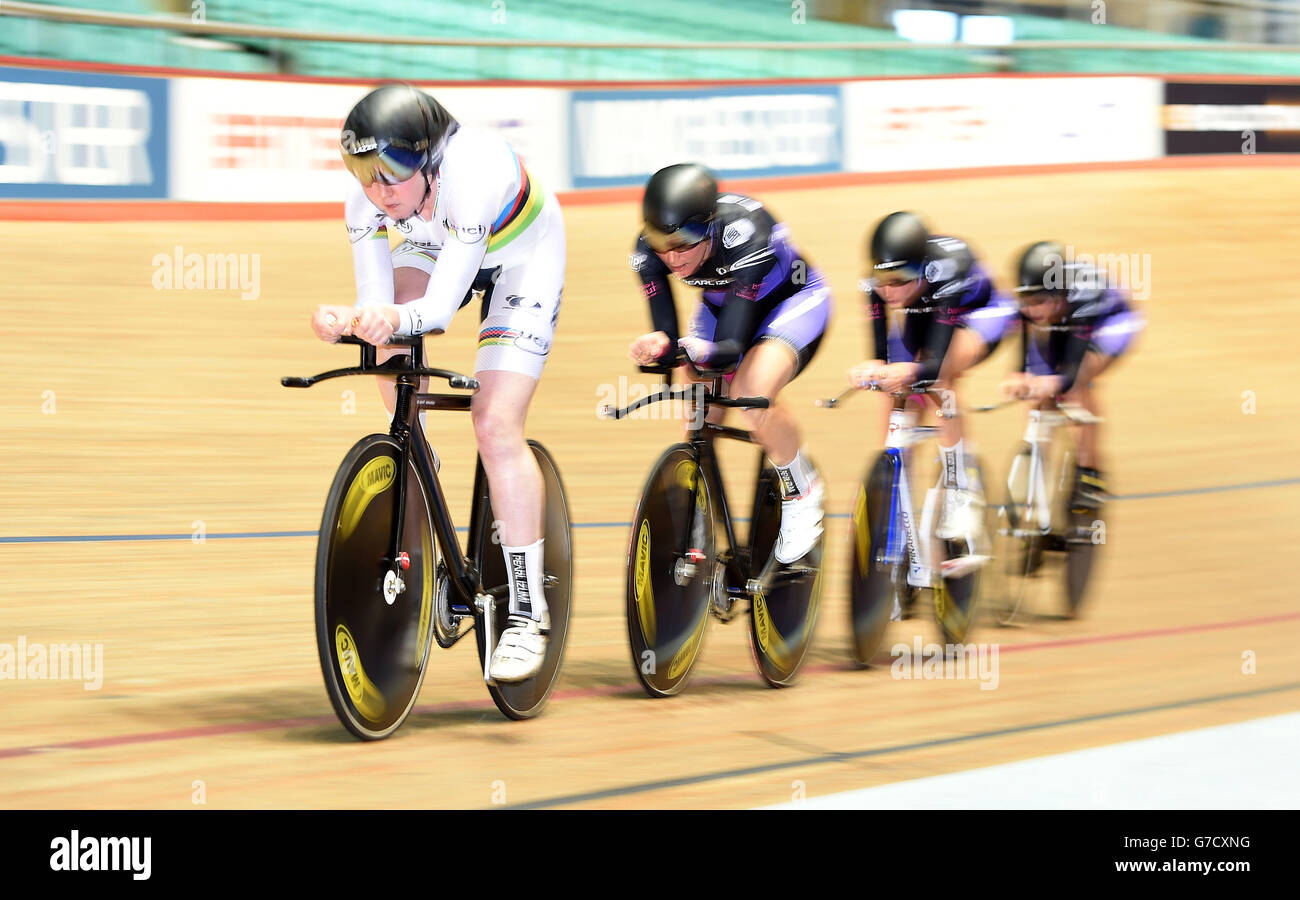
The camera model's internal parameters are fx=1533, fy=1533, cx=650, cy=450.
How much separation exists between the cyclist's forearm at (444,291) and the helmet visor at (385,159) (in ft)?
0.57

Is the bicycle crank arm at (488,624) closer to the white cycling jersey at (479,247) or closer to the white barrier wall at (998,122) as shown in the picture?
the white cycling jersey at (479,247)

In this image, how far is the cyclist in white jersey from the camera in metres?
3.18

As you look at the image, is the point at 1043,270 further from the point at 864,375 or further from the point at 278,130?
the point at 278,130

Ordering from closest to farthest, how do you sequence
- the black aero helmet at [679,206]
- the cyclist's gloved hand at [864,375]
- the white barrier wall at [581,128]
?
the black aero helmet at [679,206] < the cyclist's gloved hand at [864,375] < the white barrier wall at [581,128]

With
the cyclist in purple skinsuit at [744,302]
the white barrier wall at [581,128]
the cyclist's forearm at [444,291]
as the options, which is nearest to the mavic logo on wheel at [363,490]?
the cyclist's forearm at [444,291]

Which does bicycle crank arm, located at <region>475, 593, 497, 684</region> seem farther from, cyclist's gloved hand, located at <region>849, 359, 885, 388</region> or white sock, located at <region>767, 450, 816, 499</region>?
cyclist's gloved hand, located at <region>849, 359, 885, 388</region>

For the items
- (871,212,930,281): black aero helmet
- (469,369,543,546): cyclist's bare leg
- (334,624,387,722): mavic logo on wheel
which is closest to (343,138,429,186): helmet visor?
(469,369,543,546): cyclist's bare leg

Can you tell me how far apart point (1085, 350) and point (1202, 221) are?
8.95 metres

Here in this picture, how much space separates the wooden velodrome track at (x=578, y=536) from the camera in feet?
10.9

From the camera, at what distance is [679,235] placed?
3.74 metres

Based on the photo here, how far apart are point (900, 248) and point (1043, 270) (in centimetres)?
116

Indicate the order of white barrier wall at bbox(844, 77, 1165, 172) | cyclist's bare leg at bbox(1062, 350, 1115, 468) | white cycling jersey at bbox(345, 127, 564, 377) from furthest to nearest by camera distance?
white barrier wall at bbox(844, 77, 1165, 172) < cyclist's bare leg at bbox(1062, 350, 1115, 468) < white cycling jersey at bbox(345, 127, 564, 377)

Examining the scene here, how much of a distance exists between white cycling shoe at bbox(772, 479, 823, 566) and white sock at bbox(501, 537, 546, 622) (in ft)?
A: 2.68

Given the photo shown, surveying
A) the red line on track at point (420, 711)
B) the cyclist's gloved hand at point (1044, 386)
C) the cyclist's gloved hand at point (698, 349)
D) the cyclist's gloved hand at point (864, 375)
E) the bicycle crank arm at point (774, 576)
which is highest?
the cyclist's gloved hand at point (698, 349)
